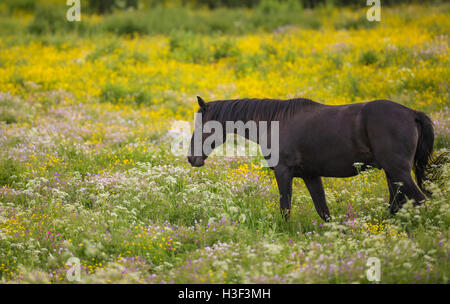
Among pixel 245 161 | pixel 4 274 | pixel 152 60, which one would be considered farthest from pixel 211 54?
pixel 4 274

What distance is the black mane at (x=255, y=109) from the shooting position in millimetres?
5895

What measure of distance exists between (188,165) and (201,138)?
6.45 ft

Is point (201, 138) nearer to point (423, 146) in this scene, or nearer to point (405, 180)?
point (405, 180)

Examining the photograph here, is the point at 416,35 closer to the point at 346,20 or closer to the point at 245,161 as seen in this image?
the point at 346,20

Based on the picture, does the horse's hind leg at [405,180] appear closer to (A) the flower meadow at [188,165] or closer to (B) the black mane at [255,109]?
(A) the flower meadow at [188,165]

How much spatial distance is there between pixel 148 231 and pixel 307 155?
7.76 ft

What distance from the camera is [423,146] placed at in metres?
5.36

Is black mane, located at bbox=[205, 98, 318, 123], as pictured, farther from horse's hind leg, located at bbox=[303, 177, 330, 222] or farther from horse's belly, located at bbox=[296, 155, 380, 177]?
horse's hind leg, located at bbox=[303, 177, 330, 222]

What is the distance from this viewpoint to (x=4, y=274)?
15.7ft

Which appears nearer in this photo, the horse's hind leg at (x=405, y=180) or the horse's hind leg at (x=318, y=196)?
the horse's hind leg at (x=405, y=180)

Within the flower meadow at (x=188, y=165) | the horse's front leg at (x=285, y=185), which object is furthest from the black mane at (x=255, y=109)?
the flower meadow at (x=188, y=165)

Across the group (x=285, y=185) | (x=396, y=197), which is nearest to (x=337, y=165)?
(x=285, y=185)

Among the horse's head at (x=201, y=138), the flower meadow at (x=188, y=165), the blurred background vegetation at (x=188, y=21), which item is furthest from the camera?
the blurred background vegetation at (x=188, y=21)

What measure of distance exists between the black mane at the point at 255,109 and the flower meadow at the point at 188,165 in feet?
3.91
